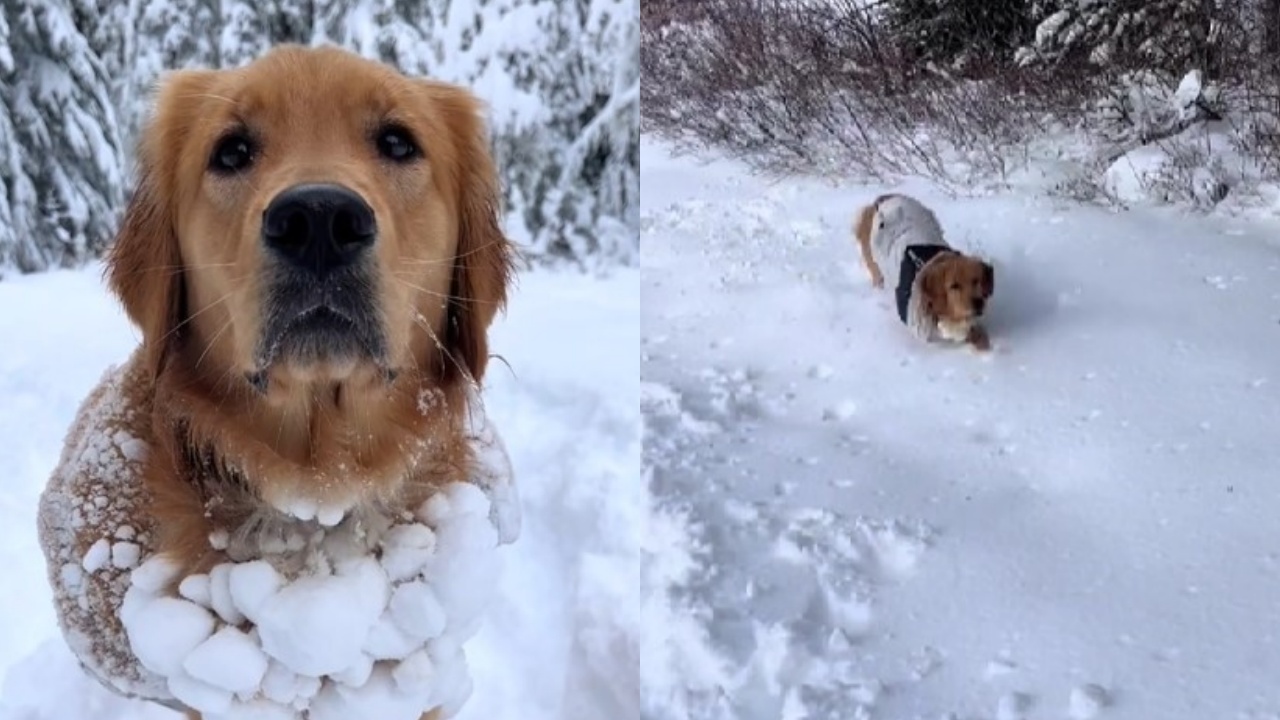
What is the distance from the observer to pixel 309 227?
756 mm

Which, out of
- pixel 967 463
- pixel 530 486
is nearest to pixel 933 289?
pixel 967 463

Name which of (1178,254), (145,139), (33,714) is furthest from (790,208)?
(33,714)

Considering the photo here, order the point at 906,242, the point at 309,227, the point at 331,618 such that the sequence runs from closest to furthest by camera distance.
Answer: the point at 309,227
the point at 331,618
the point at 906,242

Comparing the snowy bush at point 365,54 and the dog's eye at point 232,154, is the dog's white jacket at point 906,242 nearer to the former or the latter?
the snowy bush at point 365,54

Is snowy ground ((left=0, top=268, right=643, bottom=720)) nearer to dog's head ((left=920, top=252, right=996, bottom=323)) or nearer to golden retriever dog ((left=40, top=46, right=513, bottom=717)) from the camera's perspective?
golden retriever dog ((left=40, top=46, right=513, bottom=717))

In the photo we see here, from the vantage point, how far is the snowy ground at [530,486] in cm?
117

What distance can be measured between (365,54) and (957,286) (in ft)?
2.72

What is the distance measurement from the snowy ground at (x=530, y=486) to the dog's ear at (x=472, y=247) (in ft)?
0.49

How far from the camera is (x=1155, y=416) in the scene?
1.28m

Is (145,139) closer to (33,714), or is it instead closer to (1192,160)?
(33,714)

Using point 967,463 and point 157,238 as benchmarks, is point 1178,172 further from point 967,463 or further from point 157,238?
point 157,238

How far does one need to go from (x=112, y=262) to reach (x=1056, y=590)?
3.62 feet

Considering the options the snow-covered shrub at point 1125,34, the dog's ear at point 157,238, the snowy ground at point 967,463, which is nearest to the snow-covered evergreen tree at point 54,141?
the dog's ear at point 157,238

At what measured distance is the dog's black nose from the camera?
2.46ft
